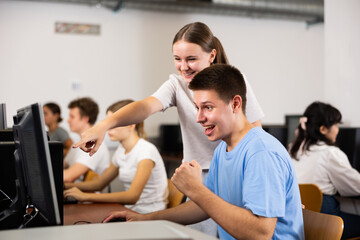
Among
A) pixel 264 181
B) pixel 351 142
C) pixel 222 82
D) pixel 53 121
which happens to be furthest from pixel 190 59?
pixel 53 121

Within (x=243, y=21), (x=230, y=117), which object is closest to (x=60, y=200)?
(x=230, y=117)

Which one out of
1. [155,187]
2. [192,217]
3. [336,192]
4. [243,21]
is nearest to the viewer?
[192,217]

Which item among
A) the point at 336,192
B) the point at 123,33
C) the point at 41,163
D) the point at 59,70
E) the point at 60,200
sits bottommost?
the point at 336,192

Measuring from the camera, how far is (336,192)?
2.96 metres

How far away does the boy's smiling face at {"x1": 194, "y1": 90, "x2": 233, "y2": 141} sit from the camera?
146 centimetres

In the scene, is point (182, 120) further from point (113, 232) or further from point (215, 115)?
point (113, 232)

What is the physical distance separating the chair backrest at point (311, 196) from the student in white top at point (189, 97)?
58 cm

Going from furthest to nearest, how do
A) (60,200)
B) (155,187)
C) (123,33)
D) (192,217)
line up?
(123,33), (155,187), (192,217), (60,200)

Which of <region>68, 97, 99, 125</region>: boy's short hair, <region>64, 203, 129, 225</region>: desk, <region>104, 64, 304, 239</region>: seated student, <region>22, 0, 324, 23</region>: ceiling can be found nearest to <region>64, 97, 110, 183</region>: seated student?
<region>68, 97, 99, 125</region>: boy's short hair

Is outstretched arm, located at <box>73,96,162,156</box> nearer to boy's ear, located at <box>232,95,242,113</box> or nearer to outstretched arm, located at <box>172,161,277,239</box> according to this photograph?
outstretched arm, located at <box>172,161,277,239</box>

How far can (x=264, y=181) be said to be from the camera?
1.31 metres

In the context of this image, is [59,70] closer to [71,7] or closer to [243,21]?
[71,7]

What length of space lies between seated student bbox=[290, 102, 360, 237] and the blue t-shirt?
151cm

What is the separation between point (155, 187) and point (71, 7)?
14.0ft
